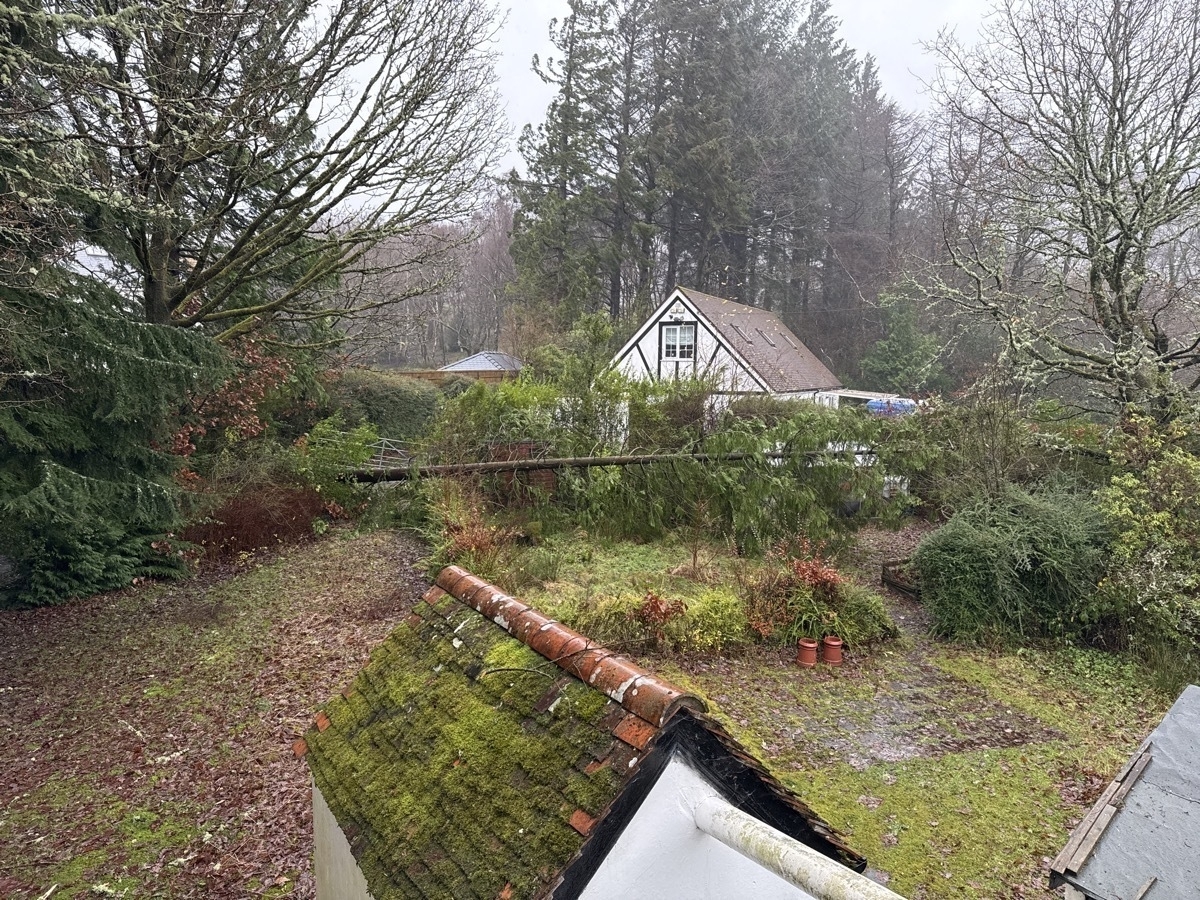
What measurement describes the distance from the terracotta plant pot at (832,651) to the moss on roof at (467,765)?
627 centimetres

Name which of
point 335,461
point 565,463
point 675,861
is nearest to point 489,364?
point 335,461

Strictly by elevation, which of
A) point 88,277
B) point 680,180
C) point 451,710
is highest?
point 680,180

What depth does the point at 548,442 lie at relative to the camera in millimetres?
13164

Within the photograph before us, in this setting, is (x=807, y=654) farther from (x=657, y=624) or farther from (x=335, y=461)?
(x=335, y=461)

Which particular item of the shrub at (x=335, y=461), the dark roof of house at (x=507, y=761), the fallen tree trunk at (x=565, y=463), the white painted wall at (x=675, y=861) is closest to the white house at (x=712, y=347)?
the fallen tree trunk at (x=565, y=463)

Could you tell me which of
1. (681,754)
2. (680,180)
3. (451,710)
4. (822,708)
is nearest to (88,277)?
(451,710)

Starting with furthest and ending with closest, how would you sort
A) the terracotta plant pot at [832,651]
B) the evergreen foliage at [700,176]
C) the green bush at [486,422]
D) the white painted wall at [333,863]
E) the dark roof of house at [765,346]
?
the evergreen foliage at [700,176]
the dark roof of house at [765,346]
the green bush at [486,422]
the terracotta plant pot at [832,651]
the white painted wall at [333,863]

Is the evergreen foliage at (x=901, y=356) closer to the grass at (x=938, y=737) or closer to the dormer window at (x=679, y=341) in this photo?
the dormer window at (x=679, y=341)

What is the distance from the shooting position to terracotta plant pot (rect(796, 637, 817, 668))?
812 cm

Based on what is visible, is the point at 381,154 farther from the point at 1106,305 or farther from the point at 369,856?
the point at 1106,305

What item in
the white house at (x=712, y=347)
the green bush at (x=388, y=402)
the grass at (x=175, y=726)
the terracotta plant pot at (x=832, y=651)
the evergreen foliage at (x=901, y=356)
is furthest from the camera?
the evergreen foliage at (x=901, y=356)

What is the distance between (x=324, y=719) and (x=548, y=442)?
9644mm

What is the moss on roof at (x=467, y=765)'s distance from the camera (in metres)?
2.07

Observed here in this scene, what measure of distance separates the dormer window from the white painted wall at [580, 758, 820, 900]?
71.1 feet
